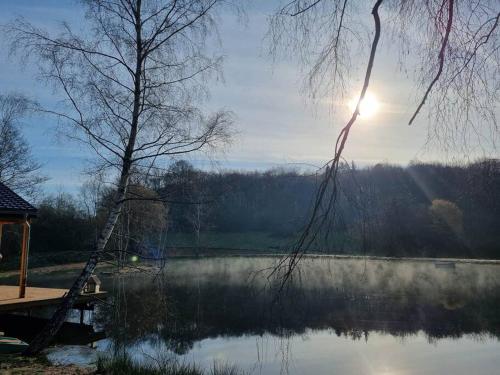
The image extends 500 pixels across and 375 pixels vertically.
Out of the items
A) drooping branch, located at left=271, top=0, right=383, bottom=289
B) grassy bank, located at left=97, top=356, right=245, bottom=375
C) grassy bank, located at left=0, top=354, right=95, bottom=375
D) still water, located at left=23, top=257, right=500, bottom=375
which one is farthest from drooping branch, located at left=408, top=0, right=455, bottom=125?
grassy bank, located at left=0, top=354, right=95, bottom=375

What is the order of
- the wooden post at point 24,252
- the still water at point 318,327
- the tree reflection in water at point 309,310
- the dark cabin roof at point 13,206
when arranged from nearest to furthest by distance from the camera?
the still water at point 318,327, the dark cabin roof at point 13,206, the wooden post at point 24,252, the tree reflection in water at point 309,310

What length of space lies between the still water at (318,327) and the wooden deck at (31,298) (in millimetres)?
1196

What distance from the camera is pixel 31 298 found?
492 inches

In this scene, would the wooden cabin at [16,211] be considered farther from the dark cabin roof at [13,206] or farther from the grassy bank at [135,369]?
the grassy bank at [135,369]

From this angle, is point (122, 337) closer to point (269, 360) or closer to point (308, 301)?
point (269, 360)

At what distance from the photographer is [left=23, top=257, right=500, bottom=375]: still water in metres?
10.4

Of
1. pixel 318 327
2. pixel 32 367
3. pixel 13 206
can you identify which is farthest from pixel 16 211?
pixel 318 327

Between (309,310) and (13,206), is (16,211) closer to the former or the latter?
(13,206)

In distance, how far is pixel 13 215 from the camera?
1188cm

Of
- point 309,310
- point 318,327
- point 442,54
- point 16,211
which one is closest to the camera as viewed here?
point 442,54

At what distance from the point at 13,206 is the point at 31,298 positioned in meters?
2.49

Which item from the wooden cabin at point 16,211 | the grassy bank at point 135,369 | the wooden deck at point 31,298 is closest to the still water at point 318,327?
the grassy bank at point 135,369

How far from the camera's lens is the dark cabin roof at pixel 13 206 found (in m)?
11.7

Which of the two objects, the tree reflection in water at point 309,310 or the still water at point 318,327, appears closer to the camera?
the still water at point 318,327
